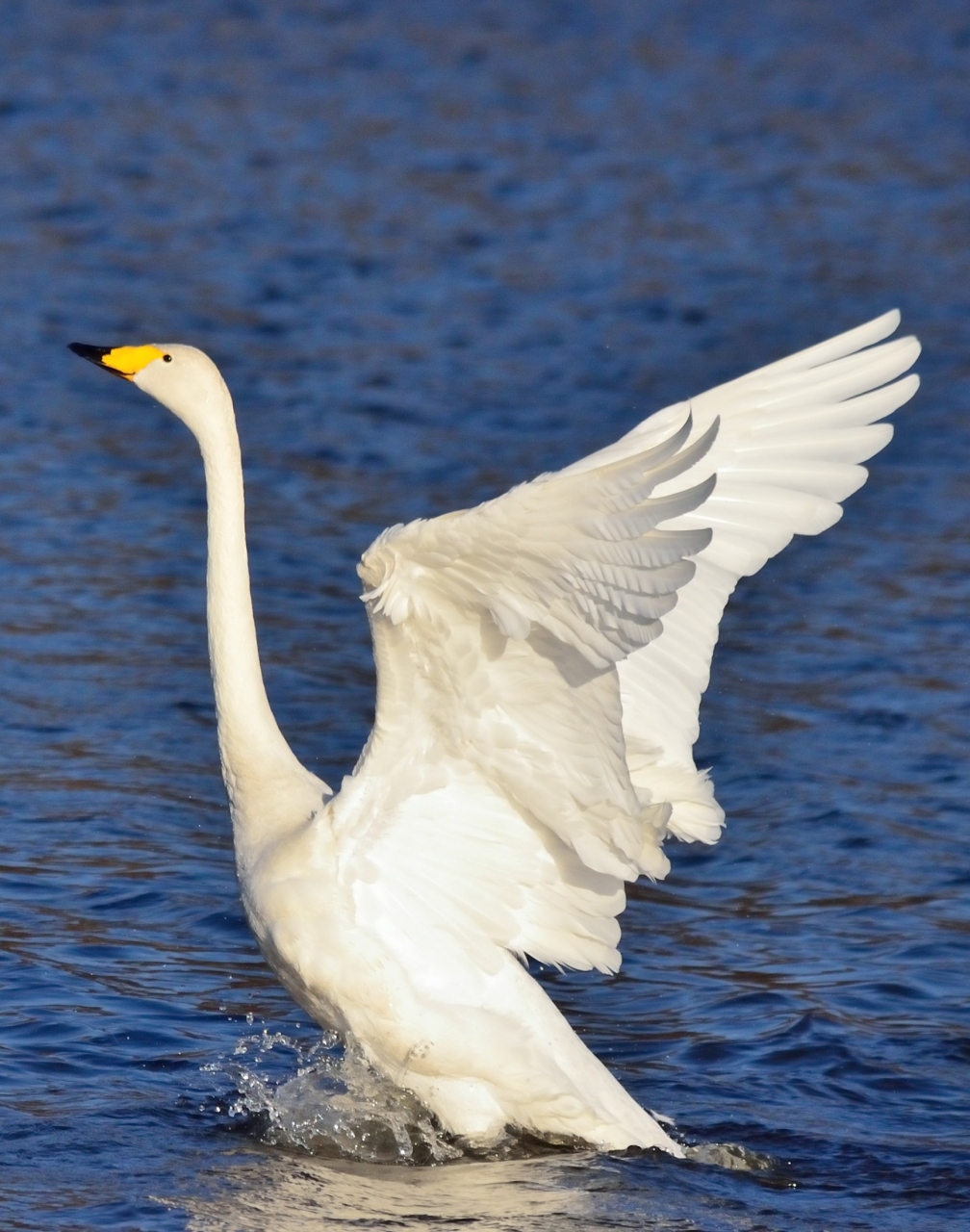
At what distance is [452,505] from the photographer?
563 inches

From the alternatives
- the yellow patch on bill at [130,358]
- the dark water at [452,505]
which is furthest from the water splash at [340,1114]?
the yellow patch on bill at [130,358]

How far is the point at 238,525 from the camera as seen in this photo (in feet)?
24.4

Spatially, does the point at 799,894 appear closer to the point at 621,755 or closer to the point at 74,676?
the point at 621,755

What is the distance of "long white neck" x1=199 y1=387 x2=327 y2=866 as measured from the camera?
730 centimetres

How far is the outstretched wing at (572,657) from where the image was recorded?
6070 millimetres

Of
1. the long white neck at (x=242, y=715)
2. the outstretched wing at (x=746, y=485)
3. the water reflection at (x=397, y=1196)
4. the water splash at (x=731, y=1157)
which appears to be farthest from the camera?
the water splash at (x=731, y=1157)

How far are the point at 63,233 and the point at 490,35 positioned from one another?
9.27 meters

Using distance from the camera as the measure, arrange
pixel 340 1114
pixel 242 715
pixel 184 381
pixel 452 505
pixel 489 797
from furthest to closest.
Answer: pixel 452 505 < pixel 340 1114 < pixel 184 381 < pixel 242 715 < pixel 489 797

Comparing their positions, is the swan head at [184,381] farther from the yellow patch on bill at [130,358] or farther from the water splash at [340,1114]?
the water splash at [340,1114]

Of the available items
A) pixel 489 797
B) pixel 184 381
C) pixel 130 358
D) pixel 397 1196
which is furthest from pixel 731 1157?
pixel 130 358

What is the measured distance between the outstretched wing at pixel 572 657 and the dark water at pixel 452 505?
0.94m

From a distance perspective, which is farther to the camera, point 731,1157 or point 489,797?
point 731,1157

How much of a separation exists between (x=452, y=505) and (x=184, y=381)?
270 inches

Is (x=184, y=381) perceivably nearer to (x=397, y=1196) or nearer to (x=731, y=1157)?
(x=397, y=1196)
